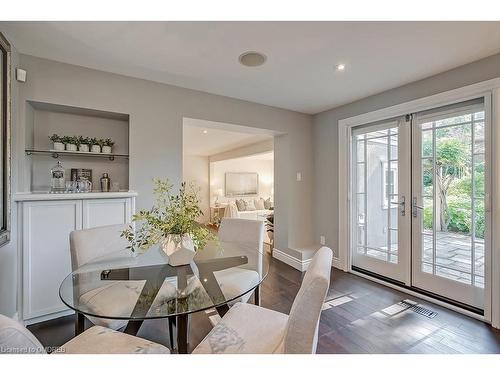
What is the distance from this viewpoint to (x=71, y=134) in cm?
248

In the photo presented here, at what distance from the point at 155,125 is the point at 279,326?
2329mm

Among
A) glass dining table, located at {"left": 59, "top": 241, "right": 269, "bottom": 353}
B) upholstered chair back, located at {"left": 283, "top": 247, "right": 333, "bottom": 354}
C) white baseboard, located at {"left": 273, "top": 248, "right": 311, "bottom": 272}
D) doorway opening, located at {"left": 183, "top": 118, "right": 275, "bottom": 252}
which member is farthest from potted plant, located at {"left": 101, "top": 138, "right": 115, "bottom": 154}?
doorway opening, located at {"left": 183, "top": 118, "right": 275, "bottom": 252}

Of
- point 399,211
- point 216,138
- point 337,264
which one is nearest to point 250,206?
point 216,138

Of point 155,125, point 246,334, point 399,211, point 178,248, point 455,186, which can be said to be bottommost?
point 246,334

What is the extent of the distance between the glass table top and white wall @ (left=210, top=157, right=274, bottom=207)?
618 centimetres

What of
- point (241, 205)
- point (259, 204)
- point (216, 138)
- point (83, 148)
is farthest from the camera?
point (259, 204)

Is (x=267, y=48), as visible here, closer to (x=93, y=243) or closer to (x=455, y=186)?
(x=93, y=243)

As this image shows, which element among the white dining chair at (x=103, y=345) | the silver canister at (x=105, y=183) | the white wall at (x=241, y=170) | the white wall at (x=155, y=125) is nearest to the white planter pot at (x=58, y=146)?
the white wall at (x=155, y=125)

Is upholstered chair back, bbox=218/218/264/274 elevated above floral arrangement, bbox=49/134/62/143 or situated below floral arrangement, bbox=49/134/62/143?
below

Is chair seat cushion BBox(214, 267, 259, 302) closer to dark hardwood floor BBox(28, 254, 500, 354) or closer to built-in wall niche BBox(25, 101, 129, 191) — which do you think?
dark hardwood floor BBox(28, 254, 500, 354)

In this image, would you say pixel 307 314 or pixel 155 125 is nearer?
pixel 307 314

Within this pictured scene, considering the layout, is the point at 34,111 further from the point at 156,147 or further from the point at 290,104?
the point at 290,104

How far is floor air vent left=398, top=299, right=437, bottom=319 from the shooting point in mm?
2250
